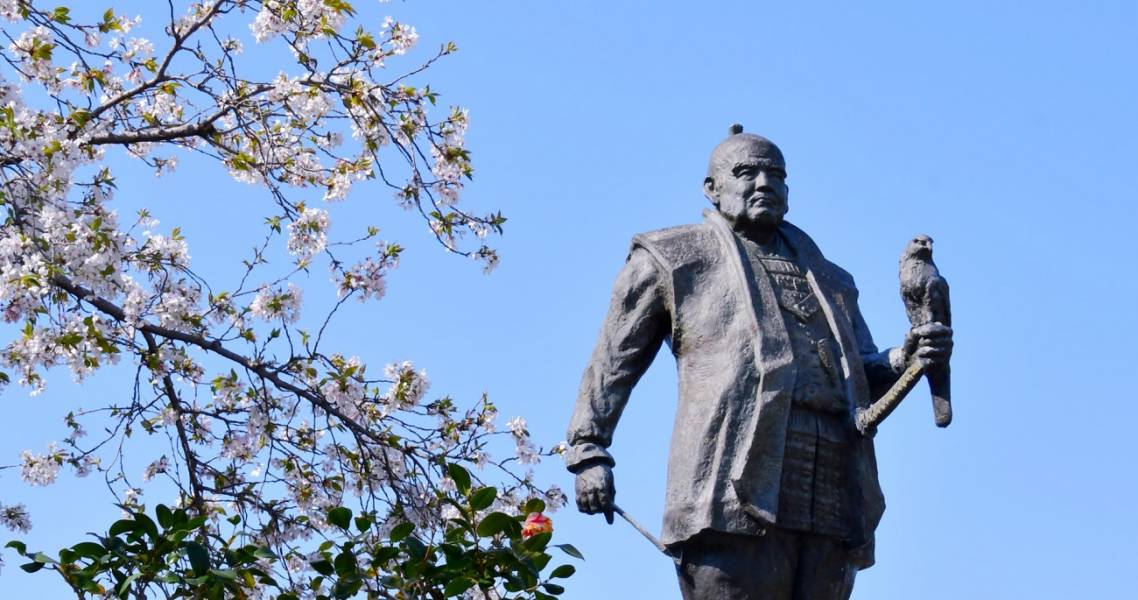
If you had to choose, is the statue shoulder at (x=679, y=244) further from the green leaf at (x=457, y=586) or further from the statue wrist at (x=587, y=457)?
the green leaf at (x=457, y=586)

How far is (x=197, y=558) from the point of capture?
6.15 m

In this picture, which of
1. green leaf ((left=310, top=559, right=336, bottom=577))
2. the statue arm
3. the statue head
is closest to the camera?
green leaf ((left=310, top=559, right=336, bottom=577))

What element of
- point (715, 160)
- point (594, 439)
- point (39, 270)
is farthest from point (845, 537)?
point (39, 270)

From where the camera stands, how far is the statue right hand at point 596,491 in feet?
20.5

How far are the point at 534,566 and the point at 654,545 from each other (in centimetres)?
40

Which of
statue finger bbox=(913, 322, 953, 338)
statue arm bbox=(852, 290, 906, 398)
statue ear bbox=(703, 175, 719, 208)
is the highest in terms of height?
statue ear bbox=(703, 175, 719, 208)

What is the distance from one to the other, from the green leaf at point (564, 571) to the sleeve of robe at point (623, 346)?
1.23ft

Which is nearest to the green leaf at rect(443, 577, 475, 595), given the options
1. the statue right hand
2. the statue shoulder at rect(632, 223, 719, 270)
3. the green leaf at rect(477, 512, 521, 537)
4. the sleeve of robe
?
the green leaf at rect(477, 512, 521, 537)

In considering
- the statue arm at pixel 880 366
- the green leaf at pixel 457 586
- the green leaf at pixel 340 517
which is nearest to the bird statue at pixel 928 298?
the statue arm at pixel 880 366

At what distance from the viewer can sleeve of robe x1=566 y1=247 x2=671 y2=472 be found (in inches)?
255

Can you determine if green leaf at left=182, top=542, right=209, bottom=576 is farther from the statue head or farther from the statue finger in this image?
the statue finger

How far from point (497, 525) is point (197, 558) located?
91 centimetres

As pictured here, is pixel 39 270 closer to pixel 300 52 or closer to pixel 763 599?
pixel 300 52

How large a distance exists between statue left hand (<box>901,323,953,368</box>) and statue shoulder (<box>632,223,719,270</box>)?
33.2 inches
